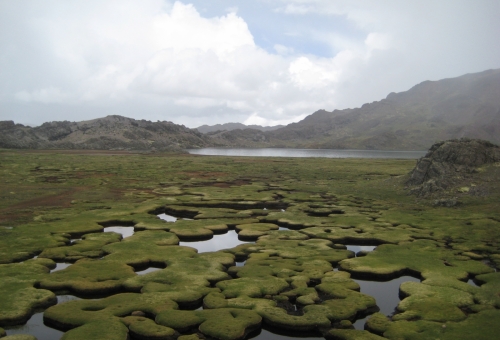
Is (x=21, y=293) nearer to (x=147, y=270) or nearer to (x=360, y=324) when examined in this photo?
(x=147, y=270)

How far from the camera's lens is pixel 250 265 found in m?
22.2

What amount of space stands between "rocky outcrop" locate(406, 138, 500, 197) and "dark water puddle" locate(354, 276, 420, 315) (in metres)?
28.5

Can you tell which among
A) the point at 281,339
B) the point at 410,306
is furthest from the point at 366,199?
the point at 281,339

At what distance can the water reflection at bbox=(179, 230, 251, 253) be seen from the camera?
27297 millimetres

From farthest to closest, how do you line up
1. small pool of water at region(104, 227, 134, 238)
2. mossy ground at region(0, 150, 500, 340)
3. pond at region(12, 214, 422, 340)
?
small pool of water at region(104, 227, 134, 238), mossy ground at region(0, 150, 500, 340), pond at region(12, 214, 422, 340)

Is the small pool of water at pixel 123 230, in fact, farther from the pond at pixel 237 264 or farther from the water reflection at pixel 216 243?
the water reflection at pixel 216 243

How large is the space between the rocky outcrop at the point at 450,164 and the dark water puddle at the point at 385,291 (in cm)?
2846

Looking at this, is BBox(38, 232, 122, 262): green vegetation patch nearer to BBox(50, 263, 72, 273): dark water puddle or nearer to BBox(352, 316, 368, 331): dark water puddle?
BBox(50, 263, 72, 273): dark water puddle

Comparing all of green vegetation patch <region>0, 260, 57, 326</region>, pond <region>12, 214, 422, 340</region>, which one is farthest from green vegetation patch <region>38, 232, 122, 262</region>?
green vegetation patch <region>0, 260, 57, 326</region>

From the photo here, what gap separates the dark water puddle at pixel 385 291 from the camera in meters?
17.8

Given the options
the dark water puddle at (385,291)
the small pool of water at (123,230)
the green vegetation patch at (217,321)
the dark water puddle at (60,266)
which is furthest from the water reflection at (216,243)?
the green vegetation patch at (217,321)

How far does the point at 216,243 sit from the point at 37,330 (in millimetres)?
14739

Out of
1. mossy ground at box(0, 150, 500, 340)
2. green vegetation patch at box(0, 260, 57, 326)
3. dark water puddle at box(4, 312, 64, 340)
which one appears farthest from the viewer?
green vegetation patch at box(0, 260, 57, 326)

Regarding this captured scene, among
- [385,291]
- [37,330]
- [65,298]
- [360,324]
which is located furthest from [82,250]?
[385,291]
